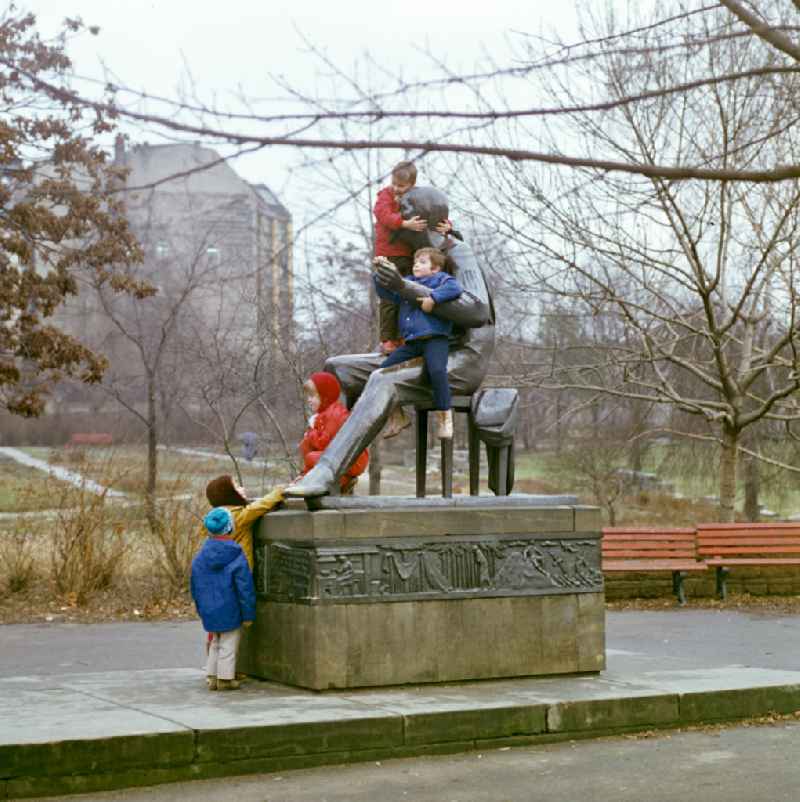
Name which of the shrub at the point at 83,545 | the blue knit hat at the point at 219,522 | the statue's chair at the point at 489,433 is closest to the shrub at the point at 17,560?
the shrub at the point at 83,545

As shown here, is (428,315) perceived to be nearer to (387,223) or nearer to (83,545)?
(387,223)

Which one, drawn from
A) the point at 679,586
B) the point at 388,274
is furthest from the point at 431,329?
the point at 679,586

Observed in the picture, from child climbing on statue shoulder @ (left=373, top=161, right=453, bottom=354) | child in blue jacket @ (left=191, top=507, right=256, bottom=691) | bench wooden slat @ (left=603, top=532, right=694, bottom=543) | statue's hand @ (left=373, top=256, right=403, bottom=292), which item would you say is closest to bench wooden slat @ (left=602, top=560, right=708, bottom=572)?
bench wooden slat @ (left=603, top=532, right=694, bottom=543)

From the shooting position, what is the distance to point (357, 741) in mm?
7801

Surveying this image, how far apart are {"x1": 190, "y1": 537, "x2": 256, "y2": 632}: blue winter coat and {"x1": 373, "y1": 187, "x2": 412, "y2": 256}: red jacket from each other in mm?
2437

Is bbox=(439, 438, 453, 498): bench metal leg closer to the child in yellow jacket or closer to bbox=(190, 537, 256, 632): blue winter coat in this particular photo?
the child in yellow jacket

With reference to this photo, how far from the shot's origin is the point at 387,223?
9711 millimetres

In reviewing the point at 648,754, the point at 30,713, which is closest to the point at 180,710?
the point at 30,713

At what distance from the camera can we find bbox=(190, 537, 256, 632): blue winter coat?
885 cm

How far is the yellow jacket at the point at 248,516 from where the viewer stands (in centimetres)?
941

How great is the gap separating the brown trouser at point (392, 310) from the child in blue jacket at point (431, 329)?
23 cm

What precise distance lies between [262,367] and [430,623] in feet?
41.0

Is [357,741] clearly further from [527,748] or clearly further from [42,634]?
[42,634]

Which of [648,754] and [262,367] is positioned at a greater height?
[262,367]
